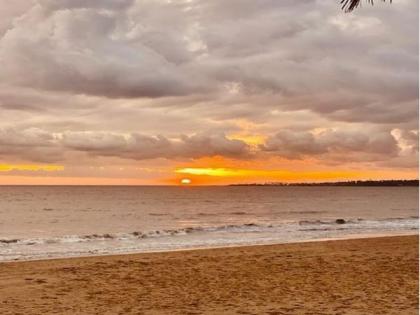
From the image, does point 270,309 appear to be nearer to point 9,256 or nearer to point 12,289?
point 12,289

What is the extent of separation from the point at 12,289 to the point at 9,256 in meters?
10.3

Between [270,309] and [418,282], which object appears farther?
[418,282]

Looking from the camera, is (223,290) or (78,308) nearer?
(78,308)

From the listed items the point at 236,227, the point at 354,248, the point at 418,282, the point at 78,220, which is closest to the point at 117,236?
the point at 236,227

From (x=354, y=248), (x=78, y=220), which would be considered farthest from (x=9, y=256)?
(x=78, y=220)

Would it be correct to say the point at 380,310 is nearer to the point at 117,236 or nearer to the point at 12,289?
the point at 12,289

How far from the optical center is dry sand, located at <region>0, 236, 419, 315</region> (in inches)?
415

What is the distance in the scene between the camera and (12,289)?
12.7 m

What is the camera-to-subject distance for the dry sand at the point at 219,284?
34.6ft

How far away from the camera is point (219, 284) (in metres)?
13.1

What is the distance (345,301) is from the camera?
432 inches

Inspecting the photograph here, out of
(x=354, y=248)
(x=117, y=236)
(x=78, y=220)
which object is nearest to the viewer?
(x=354, y=248)

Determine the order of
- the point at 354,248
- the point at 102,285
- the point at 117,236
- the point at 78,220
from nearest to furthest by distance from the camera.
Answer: the point at 102,285 → the point at 354,248 → the point at 117,236 → the point at 78,220

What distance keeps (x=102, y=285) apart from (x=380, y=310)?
258 inches
